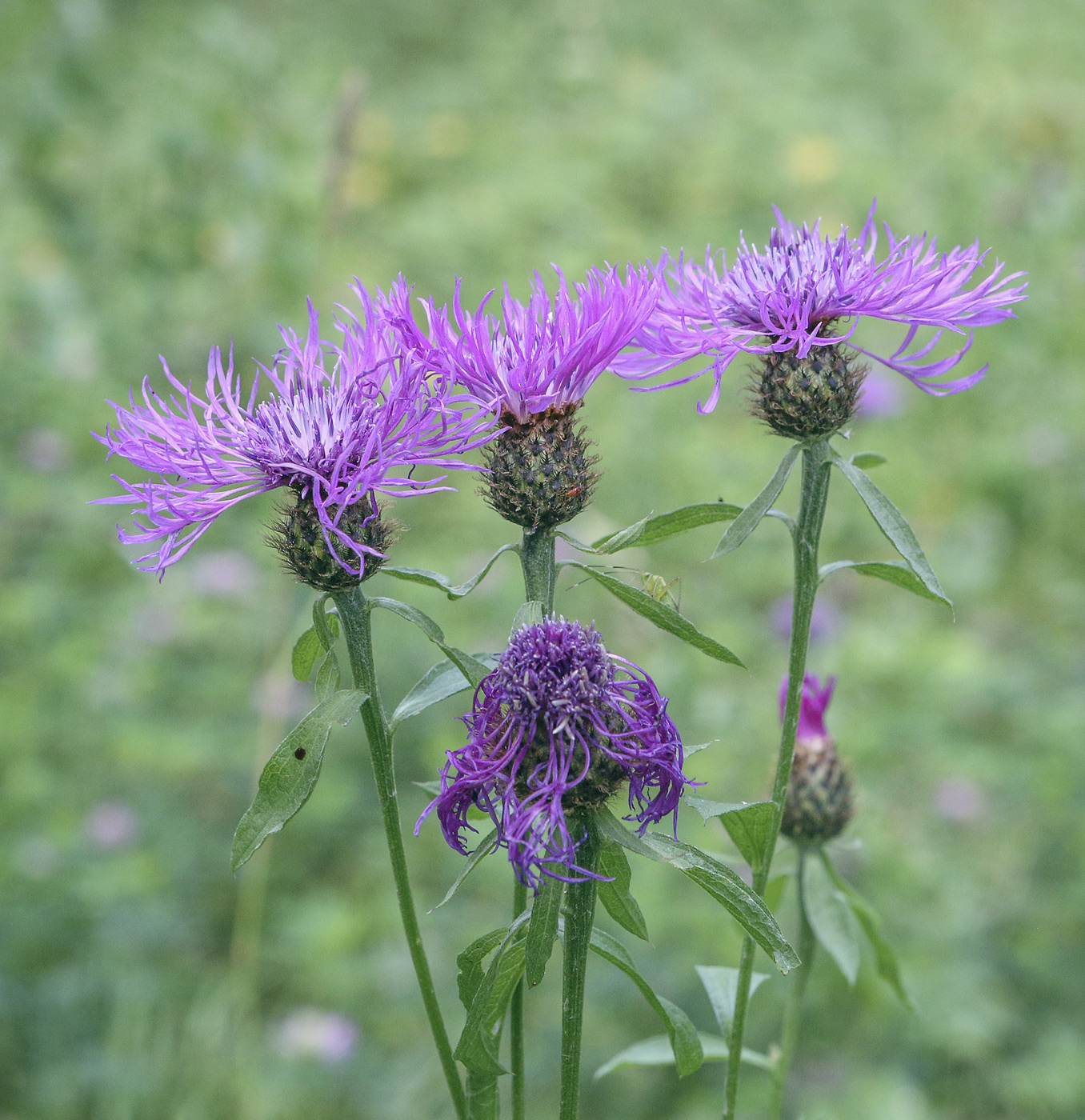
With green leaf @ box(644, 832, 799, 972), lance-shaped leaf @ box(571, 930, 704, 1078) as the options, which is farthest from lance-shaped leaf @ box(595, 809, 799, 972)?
lance-shaped leaf @ box(571, 930, 704, 1078)

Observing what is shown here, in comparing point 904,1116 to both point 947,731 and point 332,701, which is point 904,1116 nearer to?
point 947,731

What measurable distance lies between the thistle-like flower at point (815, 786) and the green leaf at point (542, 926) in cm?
54

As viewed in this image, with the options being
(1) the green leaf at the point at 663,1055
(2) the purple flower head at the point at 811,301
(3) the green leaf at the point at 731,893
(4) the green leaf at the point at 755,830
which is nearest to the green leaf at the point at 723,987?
(1) the green leaf at the point at 663,1055

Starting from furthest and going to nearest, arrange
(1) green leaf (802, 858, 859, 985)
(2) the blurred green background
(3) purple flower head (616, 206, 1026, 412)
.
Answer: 1. (2) the blurred green background
2. (1) green leaf (802, 858, 859, 985)
3. (3) purple flower head (616, 206, 1026, 412)

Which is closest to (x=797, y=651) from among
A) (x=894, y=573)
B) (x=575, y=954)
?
(x=894, y=573)

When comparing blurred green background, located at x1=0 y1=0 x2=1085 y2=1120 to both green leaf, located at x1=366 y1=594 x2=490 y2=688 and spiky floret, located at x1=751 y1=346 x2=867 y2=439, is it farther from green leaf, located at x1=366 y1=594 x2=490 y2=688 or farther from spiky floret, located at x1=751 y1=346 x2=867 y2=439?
green leaf, located at x1=366 y1=594 x2=490 y2=688

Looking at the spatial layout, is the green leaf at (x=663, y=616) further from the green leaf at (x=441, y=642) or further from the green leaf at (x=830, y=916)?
the green leaf at (x=830, y=916)

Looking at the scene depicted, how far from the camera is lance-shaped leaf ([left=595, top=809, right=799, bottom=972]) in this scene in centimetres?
90

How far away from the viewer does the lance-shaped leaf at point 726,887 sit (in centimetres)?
90

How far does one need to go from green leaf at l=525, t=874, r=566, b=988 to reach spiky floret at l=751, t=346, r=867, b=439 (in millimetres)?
479

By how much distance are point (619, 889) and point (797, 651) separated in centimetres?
27

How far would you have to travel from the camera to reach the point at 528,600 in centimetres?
106

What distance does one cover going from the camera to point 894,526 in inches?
42.1

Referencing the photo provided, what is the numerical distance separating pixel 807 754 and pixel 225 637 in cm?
228
